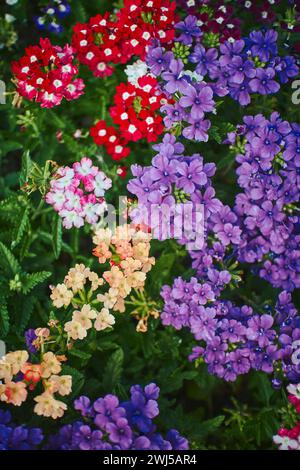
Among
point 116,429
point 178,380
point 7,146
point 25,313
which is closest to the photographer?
point 116,429

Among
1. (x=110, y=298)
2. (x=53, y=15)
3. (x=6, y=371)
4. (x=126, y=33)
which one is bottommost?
(x=6, y=371)

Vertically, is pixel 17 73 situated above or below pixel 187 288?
above

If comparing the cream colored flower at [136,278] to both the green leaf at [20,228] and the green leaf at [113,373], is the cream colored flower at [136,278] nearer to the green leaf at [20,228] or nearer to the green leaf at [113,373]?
the green leaf at [113,373]

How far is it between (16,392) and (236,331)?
949 millimetres

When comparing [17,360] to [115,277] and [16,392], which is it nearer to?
[16,392]

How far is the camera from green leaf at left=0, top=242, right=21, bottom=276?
254 cm

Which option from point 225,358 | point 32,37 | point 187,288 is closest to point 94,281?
point 187,288

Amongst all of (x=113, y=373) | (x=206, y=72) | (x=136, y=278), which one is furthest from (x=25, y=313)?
(x=206, y=72)

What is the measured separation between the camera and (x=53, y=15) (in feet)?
9.89

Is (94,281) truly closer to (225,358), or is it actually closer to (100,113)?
(225,358)

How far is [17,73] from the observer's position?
250 cm

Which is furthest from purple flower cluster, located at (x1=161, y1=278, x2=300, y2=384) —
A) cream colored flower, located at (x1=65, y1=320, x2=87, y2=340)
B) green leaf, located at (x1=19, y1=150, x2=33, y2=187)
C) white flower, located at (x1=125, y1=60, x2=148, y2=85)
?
white flower, located at (x1=125, y1=60, x2=148, y2=85)

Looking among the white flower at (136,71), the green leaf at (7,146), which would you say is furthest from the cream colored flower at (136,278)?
the green leaf at (7,146)
